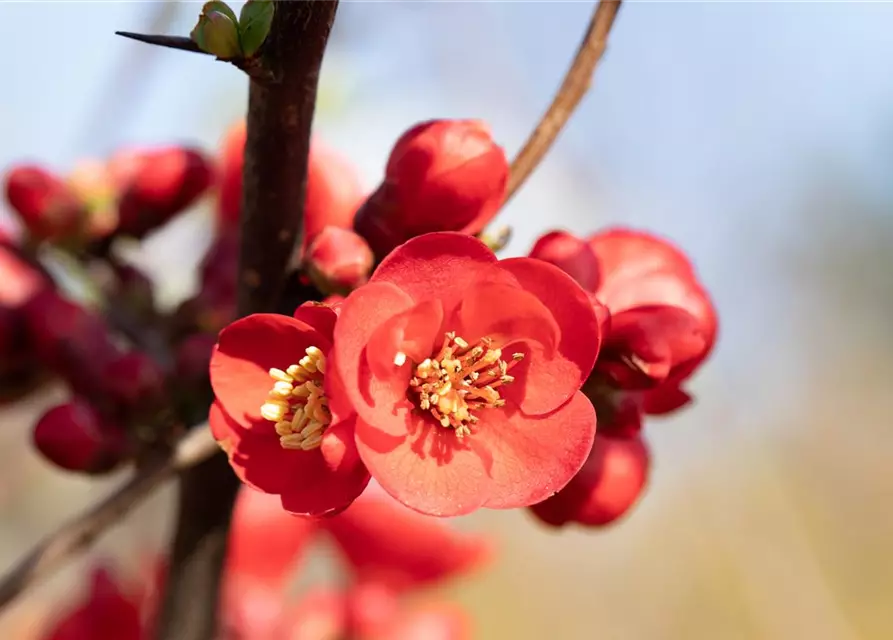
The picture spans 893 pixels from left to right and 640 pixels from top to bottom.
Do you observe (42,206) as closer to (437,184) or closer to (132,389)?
(132,389)

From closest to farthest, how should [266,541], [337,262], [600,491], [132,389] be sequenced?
1. [337,262]
2. [600,491]
3. [132,389]
4. [266,541]

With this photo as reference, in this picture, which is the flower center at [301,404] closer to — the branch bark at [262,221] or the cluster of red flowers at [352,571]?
the branch bark at [262,221]

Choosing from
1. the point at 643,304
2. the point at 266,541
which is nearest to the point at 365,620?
the point at 266,541

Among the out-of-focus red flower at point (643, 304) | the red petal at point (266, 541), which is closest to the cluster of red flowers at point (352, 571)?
the red petal at point (266, 541)

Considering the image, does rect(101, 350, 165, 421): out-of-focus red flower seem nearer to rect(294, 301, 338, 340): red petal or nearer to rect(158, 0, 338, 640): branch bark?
rect(158, 0, 338, 640): branch bark

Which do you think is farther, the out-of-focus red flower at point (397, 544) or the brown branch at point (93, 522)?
the out-of-focus red flower at point (397, 544)

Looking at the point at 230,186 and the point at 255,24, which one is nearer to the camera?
the point at 255,24
